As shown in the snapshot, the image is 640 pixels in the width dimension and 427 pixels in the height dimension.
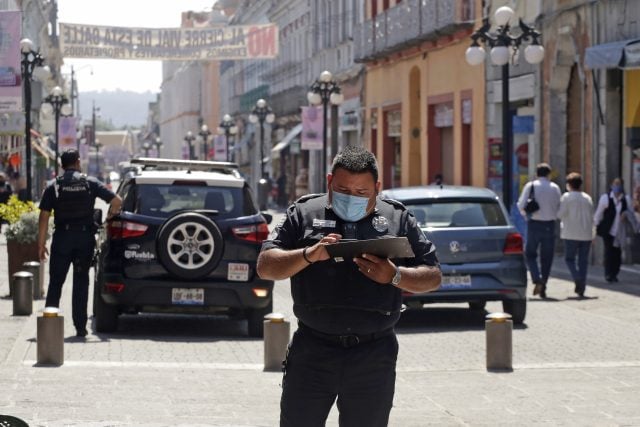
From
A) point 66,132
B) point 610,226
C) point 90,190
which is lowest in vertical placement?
point 610,226

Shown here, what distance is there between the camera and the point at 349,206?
6137 mm

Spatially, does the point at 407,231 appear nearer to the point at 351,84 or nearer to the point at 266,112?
the point at 351,84

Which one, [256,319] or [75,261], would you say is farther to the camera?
[256,319]

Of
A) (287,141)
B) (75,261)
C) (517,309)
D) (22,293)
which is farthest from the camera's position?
(287,141)

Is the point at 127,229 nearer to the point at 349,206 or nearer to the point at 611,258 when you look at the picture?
the point at 349,206

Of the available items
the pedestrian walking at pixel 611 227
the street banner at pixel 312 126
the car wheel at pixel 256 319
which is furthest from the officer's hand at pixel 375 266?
the street banner at pixel 312 126

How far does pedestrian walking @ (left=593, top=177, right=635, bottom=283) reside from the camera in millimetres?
21812

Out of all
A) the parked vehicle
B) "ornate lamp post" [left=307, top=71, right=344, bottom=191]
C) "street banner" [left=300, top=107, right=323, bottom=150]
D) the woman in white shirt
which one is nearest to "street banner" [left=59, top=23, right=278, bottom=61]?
"street banner" [left=300, top=107, right=323, bottom=150]

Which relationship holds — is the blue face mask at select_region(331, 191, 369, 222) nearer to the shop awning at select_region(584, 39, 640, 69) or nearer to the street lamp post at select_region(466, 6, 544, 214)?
the shop awning at select_region(584, 39, 640, 69)

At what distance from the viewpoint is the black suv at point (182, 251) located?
14.6 m

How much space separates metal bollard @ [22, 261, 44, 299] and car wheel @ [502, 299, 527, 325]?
573 cm

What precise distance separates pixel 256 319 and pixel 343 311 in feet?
29.7

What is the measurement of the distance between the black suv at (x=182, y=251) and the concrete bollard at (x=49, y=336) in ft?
8.08

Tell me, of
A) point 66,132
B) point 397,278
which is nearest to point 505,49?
point 397,278
